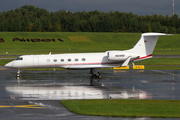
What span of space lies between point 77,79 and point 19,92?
9.11 meters

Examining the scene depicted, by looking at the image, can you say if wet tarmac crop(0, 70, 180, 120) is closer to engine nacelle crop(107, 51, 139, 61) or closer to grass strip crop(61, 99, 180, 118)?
grass strip crop(61, 99, 180, 118)

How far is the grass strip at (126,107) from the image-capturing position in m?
16.1

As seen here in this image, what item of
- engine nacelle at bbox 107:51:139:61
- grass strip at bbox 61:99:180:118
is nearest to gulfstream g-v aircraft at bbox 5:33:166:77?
engine nacelle at bbox 107:51:139:61

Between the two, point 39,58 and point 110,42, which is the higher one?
point 110,42

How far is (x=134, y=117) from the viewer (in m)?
15.6

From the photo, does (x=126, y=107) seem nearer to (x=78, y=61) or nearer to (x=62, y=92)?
(x=62, y=92)

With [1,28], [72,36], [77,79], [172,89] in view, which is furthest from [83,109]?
[1,28]

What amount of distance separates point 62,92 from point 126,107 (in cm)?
737

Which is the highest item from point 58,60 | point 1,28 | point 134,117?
point 1,28

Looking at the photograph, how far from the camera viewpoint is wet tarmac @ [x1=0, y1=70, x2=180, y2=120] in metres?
16.6

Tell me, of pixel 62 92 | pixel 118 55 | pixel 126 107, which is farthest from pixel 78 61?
pixel 126 107

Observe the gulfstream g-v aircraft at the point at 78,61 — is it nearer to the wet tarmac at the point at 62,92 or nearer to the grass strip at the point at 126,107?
the wet tarmac at the point at 62,92

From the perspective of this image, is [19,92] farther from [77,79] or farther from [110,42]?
[110,42]

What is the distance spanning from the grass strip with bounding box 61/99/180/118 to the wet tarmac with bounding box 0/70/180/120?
72 centimetres
